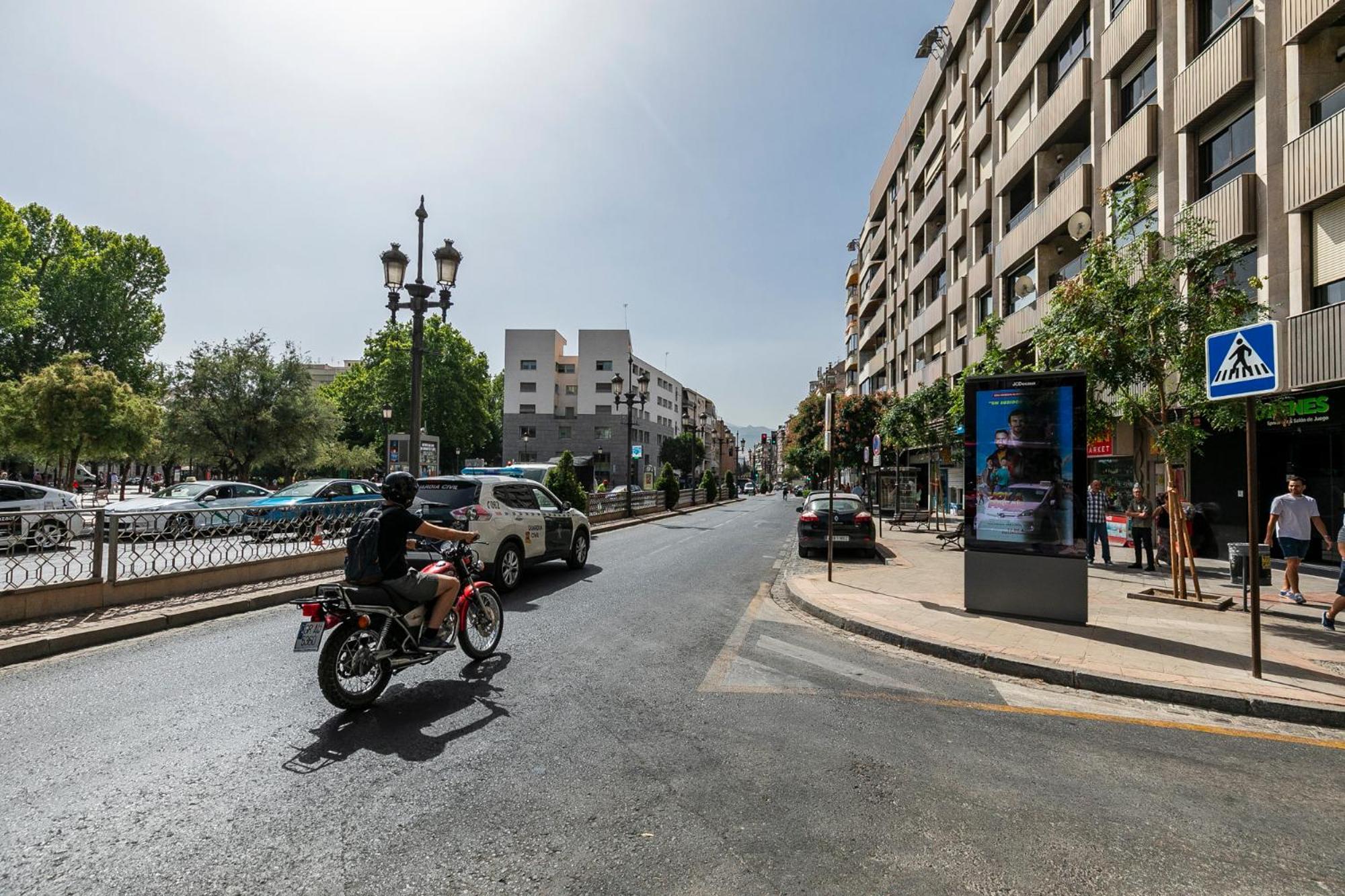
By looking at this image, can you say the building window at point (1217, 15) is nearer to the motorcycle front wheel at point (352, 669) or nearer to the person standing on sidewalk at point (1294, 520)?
the person standing on sidewalk at point (1294, 520)

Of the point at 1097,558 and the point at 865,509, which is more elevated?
the point at 865,509

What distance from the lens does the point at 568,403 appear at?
72938 millimetres

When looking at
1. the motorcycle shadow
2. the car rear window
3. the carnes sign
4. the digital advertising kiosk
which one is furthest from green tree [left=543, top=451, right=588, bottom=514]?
the carnes sign

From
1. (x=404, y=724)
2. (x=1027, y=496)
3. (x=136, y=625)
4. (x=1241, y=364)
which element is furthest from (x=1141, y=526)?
(x=136, y=625)

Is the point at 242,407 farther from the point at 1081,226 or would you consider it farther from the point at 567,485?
the point at 1081,226

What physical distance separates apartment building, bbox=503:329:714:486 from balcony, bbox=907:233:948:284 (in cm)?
3796

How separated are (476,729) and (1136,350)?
975cm

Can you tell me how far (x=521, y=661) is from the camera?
593 cm

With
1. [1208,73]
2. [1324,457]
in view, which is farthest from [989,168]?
[1324,457]

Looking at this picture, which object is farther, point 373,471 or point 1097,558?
point 373,471

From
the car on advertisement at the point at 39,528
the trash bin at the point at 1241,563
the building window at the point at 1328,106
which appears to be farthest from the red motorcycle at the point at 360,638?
the building window at the point at 1328,106

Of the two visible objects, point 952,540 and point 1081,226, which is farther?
point 952,540

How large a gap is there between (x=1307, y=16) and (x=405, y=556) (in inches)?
666

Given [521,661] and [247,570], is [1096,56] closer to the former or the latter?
[521,661]
